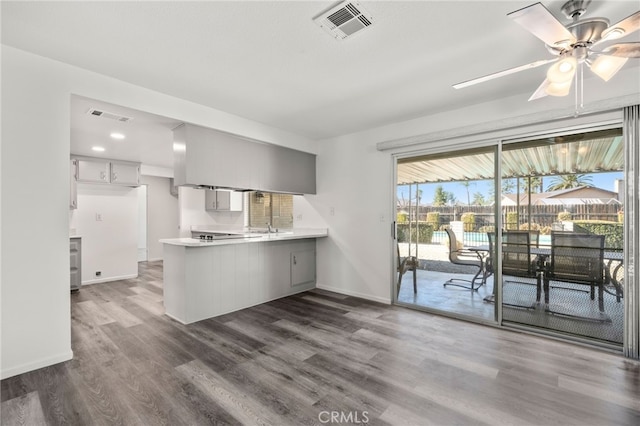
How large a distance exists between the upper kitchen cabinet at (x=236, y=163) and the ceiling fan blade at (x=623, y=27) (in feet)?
11.8

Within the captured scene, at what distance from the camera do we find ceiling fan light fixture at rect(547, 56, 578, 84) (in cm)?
182

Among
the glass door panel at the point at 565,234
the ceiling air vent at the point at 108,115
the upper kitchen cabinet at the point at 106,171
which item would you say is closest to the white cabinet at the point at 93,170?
the upper kitchen cabinet at the point at 106,171

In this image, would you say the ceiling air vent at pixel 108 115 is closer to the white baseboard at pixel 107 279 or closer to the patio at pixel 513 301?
the white baseboard at pixel 107 279

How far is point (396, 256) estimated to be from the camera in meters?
4.13

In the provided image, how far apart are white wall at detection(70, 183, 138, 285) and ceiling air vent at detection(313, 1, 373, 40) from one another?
5.57 meters

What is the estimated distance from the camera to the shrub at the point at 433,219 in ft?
12.5

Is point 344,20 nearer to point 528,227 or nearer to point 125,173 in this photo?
point 528,227

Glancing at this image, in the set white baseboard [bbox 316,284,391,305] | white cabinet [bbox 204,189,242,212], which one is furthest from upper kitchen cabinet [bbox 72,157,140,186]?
white baseboard [bbox 316,284,391,305]

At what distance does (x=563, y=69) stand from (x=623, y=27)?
0.30 meters

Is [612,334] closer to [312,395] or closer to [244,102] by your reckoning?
[312,395]

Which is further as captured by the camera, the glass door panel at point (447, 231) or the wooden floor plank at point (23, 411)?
the glass door panel at point (447, 231)

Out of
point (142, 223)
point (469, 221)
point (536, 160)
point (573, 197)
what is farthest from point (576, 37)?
point (142, 223)

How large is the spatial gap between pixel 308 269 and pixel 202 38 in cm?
366

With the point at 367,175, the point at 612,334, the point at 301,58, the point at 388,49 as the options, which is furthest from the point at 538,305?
the point at 301,58
